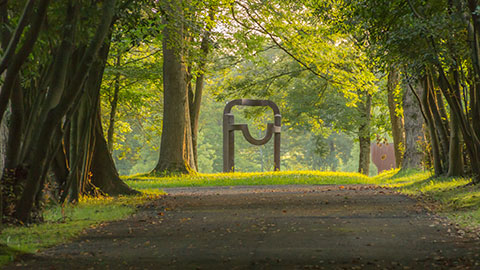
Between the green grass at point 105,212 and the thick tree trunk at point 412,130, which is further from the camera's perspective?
the thick tree trunk at point 412,130

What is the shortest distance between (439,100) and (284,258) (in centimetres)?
1325

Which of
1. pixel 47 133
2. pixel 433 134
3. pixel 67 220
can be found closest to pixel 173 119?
pixel 433 134

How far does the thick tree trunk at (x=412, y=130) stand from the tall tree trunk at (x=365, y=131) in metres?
12.5

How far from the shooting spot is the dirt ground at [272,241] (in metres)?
6.89

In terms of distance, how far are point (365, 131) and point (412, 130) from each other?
43.6ft

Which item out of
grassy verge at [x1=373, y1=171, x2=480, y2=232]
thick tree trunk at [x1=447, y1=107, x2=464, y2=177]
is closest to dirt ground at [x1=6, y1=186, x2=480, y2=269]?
grassy verge at [x1=373, y1=171, x2=480, y2=232]

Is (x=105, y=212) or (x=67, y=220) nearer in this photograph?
(x=67, y=220)

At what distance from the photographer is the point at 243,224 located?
411 inches

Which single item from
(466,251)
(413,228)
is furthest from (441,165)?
(466,251)

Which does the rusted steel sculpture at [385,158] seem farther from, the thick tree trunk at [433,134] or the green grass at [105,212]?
the green grass at [105,212]

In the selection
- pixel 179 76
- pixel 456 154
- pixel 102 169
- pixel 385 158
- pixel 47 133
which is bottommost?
pixel 102 169

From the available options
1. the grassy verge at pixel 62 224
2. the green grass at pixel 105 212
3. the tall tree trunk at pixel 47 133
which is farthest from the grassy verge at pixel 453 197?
the tall tree trunk at pixel 47 133

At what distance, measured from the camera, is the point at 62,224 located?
400 inches

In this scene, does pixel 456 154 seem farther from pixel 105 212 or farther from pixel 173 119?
pixel 173 119
